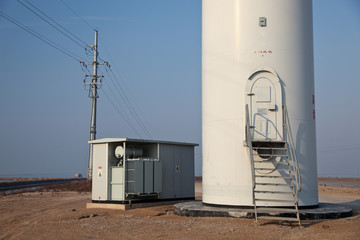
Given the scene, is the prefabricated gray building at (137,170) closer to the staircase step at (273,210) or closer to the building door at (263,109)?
the building door at (263,109)

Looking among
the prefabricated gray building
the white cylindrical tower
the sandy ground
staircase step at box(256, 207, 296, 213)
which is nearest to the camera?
the sandy ground

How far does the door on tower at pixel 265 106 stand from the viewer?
1313 cm

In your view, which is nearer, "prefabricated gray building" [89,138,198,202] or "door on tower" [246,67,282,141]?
"door on tower" [246,67,282,141]

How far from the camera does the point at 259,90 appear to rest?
1328 centimetres

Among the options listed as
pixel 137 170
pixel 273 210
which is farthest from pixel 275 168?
pixel 137 170

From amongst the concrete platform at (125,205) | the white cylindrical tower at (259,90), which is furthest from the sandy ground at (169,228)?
the concrete platform at (125,205)

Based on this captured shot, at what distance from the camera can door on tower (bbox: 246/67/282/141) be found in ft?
43.1

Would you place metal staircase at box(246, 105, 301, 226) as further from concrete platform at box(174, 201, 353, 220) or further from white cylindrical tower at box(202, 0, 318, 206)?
→ concrete platform at box(174, 201, 353, 220)

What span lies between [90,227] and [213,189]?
4131 millimetres

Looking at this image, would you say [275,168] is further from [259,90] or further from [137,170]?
[137,170]

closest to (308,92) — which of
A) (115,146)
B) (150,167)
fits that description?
(150,167)

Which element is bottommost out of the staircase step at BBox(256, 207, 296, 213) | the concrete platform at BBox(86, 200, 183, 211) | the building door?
the concrete platform at BBox(86, 200, 183, 211)

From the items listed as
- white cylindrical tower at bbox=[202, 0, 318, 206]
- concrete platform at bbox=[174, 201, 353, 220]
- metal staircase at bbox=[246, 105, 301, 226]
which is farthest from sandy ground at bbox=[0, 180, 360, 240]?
white cylindrical tower at bbox=[202, 0, 318, 206]

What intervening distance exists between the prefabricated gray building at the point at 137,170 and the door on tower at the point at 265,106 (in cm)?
606
